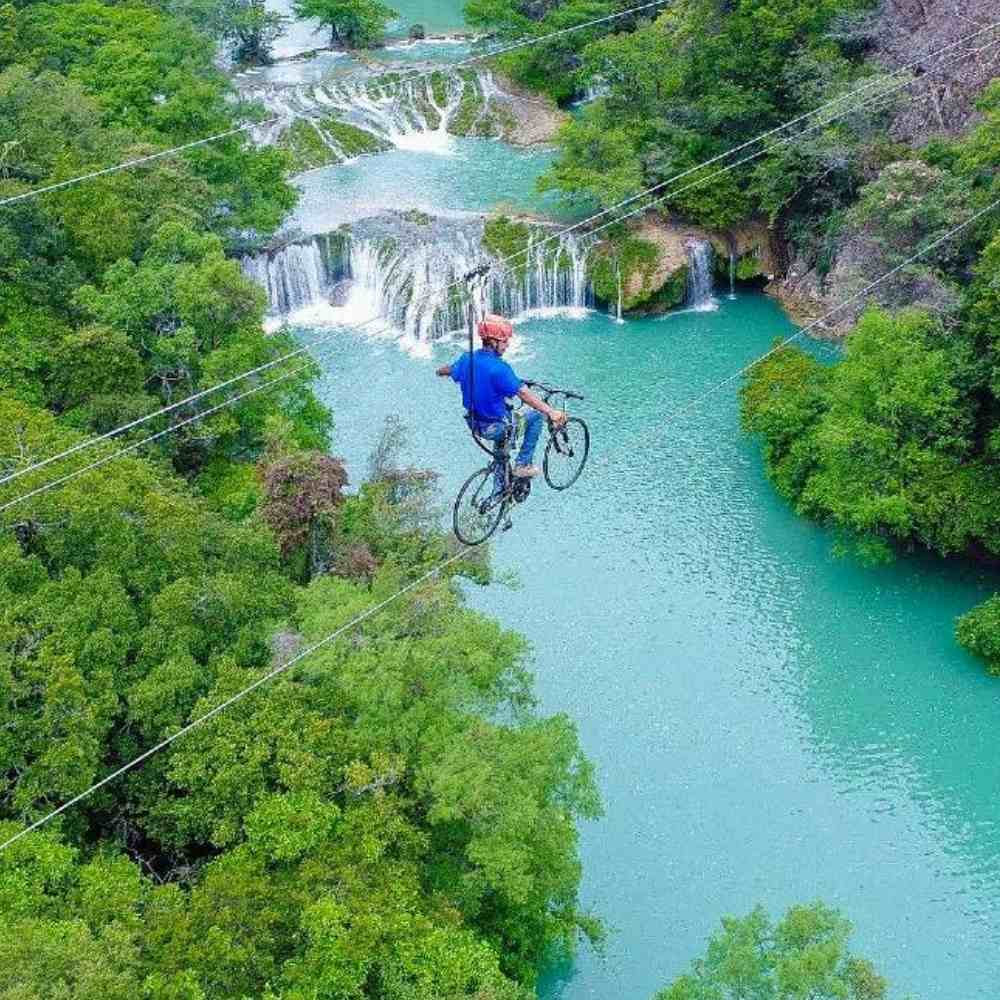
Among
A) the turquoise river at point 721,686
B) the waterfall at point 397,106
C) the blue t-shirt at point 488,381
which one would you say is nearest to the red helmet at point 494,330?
the blue t-shirt at point 488,381

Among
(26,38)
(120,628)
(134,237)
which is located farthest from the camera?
(26,38)

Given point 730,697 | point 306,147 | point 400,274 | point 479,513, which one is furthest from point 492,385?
point 306,147

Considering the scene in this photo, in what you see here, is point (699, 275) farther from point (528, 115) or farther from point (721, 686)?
point (721, 686)

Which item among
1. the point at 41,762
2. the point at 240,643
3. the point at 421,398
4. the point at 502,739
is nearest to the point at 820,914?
the point at 502,739

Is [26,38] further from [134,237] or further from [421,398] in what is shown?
[421,398]

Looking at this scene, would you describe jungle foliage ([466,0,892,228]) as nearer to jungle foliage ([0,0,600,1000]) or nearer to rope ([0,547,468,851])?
jungle foliage ([0,0,600,1000])

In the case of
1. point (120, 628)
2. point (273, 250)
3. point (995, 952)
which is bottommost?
point (995, 952)

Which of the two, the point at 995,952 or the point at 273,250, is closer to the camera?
the point at 995,952
